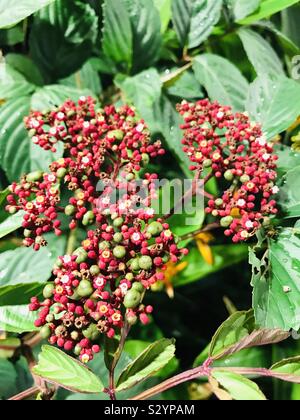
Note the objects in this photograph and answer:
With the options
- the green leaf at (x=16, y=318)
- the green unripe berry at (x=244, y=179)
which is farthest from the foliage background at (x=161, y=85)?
the green unripe berry at (x=244, y=179)

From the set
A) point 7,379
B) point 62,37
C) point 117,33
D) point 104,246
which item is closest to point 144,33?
point 117,33

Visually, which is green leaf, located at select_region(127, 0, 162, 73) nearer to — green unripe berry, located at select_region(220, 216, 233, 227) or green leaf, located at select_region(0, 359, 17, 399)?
green unripe berry, located at select_region(220, 216, 233, 227)

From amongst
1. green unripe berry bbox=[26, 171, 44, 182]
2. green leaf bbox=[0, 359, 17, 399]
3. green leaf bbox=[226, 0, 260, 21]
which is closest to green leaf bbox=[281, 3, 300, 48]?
green leaf bbox=[226, 0, 260, 21]

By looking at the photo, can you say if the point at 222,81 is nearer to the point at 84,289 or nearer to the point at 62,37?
the point at 62,37

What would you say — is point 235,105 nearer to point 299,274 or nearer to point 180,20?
point 180,20

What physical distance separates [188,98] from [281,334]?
1.77ft

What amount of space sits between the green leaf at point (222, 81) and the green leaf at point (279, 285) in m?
0.31

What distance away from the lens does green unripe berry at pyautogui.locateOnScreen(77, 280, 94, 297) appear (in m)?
0.79

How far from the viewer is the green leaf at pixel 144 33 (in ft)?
3.47

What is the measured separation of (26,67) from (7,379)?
0.64 m

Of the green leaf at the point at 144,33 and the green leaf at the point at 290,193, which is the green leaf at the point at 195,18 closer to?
the green leaf at the point at 144,33

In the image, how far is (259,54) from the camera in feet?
3.55

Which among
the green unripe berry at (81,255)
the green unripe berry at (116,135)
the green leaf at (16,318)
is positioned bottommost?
the green leaf at (16,318)

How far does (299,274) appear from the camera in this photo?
0.88 m
